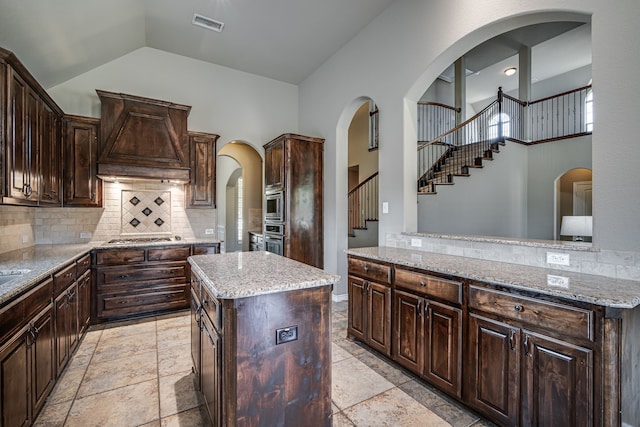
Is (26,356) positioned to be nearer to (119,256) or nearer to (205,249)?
(119,256)

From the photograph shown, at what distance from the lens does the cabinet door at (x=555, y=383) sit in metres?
1.47

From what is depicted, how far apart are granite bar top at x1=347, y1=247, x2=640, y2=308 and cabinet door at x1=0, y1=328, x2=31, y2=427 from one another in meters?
2.45

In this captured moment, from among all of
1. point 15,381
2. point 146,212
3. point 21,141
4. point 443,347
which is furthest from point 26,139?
point 443,347

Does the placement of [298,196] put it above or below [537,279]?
above

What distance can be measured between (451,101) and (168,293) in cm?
856

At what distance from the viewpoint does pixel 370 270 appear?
287cm

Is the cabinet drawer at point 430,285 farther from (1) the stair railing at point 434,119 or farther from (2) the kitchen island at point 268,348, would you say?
(1) the stair railing at point 434,119

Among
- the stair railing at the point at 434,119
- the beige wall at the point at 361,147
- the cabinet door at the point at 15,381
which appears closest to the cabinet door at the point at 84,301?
the cabinet door at the point at 15,381

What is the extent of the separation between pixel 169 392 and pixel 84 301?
1718mm

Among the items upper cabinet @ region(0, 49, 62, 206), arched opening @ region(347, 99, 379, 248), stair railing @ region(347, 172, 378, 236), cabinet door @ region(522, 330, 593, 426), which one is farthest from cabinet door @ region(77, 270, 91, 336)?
stair railing @ region(347, 172, 378, 236)

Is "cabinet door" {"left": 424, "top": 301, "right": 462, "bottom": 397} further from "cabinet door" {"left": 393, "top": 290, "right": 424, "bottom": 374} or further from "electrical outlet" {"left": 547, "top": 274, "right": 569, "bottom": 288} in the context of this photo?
"electrical outlet" {"left": 547, "top": 274, "right": 569, "bottom": 288}

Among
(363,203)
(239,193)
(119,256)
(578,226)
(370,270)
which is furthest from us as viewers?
(239,193)

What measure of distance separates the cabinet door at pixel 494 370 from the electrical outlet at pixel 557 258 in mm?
683

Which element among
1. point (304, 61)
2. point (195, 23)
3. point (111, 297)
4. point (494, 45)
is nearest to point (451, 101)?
point (494, 45)
